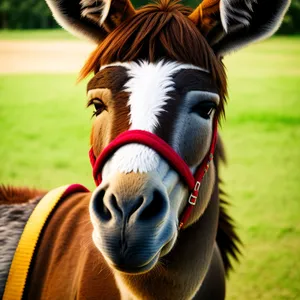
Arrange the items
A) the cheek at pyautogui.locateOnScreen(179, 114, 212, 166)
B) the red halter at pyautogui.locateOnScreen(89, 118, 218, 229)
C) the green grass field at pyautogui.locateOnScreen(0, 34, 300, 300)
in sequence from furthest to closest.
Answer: the green grass field at pyautogui.locateOnScreen(0, 34, 300, 300)
the cheek at pyautogui.locateOnScreen(179, 114, 212, 166)
the red halter at pyautogui.locateOnScreen(89, 118, 218, 229)

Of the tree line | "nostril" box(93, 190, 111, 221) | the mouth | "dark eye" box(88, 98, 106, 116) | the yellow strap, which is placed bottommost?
the tree line

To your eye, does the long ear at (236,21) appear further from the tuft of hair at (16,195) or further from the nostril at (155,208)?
the tuft of hair at (16,195)

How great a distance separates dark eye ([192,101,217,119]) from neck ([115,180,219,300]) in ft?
1.74

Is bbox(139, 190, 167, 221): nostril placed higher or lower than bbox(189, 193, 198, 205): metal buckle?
higher

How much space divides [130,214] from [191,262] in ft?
2.15

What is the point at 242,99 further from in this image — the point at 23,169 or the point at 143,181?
the point at 143,181

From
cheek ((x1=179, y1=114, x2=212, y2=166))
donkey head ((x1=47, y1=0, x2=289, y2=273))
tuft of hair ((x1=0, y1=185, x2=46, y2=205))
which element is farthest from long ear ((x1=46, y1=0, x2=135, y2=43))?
tuft of hair ((x1=0, y1=185, x2=46, y2=205))

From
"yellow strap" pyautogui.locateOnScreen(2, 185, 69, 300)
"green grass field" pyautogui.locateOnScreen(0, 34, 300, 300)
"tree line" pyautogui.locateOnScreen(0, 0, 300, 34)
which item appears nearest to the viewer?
"yellow strap" pyautogui.locateOnScreen(2, 185, 69, 300)

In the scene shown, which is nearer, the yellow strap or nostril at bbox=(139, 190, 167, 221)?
nostril at bbox=(139, 190, 167, 221)

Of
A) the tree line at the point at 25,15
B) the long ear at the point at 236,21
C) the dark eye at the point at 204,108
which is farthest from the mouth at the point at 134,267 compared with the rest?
the tree line at the point at 25,15

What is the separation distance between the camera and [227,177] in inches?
302

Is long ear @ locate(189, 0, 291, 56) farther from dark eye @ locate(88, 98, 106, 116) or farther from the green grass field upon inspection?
the green grass field


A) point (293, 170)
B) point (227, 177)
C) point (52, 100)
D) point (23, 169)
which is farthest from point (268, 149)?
point (52, 100)

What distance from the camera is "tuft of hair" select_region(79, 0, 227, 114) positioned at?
1.83 m
